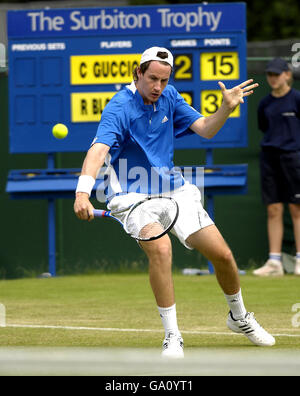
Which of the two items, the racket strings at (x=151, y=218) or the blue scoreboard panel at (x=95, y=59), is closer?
the racket strings at (x=151, y=218)

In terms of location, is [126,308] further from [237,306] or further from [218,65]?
[218,65]

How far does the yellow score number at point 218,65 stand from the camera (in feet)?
35.4

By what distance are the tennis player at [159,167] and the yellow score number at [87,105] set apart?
466cm

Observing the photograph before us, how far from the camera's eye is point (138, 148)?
6.11 meters

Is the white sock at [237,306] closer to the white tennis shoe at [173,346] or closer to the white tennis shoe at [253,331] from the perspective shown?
the white tennis shoe at [253,331]

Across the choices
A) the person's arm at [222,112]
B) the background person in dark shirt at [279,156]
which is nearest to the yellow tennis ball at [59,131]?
the background person in dark shirt at [279,156]

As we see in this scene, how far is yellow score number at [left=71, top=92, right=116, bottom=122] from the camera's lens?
10.9 meters

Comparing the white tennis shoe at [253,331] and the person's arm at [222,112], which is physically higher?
the person's arm at [222,112]

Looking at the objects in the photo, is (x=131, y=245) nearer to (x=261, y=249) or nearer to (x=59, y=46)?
(x=261, y=249)

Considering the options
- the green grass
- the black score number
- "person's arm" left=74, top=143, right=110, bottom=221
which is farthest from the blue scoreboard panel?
"person's arm" left=74, top=143, right=110, bottom=221

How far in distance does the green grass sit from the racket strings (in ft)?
2.80

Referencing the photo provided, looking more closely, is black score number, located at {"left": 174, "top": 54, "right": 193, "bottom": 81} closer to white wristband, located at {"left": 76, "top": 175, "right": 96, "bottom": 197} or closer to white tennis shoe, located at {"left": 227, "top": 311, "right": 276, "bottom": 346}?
white tennis shoe, located at {"left": 227, "top": 311, "right": 276, "bottom": 346}

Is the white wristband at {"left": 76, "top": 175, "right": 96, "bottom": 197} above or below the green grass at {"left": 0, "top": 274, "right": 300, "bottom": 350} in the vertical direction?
above
